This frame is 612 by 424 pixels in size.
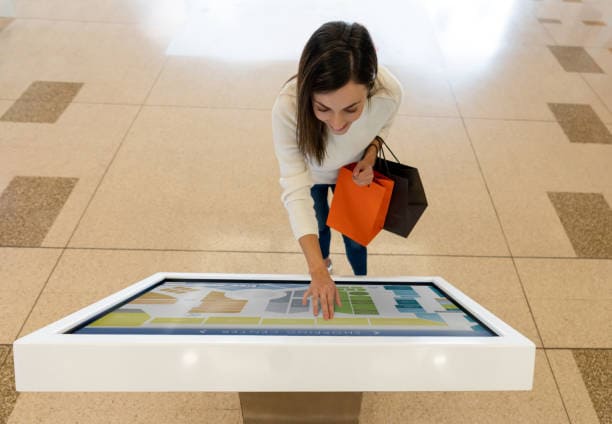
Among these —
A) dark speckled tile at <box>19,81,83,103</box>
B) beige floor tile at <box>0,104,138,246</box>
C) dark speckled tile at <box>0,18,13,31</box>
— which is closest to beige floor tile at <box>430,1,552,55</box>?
beige floor tile at <box>0,104,138,246</box>

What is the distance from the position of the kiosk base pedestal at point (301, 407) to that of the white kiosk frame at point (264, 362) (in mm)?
493

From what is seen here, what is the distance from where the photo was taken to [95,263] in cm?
213

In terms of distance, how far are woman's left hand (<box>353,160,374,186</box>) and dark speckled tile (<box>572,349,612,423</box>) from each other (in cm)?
131

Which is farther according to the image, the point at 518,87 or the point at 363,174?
the point at 518,87

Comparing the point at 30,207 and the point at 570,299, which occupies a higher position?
the point at 30,207

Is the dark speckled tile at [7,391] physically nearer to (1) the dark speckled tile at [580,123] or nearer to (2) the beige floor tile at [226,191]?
(2) the beige floor tile at [226,191]

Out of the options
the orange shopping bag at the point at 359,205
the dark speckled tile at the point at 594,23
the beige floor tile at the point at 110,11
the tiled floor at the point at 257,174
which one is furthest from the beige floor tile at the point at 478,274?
the dark speckled tile at the point at 594,23

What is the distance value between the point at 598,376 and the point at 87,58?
4.01m

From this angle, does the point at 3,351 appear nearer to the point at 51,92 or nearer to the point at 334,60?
the point at 334,60

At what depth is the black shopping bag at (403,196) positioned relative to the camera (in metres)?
1.33

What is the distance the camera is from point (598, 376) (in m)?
1.77

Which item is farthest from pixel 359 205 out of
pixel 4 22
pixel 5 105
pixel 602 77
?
pixel 4 22

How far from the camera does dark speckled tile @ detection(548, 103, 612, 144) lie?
3.04 meters

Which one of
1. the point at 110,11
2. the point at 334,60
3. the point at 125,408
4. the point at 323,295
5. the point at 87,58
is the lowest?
the point at 125,408
